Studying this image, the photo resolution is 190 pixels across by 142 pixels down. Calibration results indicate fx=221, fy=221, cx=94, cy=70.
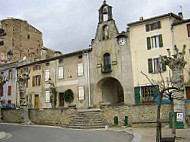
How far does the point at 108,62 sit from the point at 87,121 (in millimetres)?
7940

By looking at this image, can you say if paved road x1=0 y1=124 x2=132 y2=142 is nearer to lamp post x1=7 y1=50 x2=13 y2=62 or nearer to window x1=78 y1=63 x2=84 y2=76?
window x1=78 y1=63 x2=84 y2=76

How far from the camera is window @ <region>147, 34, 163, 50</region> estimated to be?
68.8 feet

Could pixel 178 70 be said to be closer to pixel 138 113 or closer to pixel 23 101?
pixel 138 113

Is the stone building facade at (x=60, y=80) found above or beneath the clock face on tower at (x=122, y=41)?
beneath

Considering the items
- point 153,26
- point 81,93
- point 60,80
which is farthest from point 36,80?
point 153,26

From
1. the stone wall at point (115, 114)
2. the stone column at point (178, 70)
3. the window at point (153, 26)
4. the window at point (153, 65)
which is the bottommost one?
the stone wall at point (115, 114)

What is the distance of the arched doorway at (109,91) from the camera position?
24562 mm

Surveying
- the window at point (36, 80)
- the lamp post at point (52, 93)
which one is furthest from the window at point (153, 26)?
the window at point (36, 80)

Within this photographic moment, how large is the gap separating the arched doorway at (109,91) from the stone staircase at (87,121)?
16.7 feet

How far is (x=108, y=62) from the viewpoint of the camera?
24.0m

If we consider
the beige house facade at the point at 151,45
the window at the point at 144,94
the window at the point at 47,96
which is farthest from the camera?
the window at the point at 47,96

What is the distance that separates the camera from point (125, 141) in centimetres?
1102

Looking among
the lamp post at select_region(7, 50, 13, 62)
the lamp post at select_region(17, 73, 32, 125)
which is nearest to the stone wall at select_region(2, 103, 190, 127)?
the lamp post at select_region(17, 73, 32, 125)

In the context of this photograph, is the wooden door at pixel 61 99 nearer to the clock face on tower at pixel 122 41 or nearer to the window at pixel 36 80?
the window at pixel 36 80
